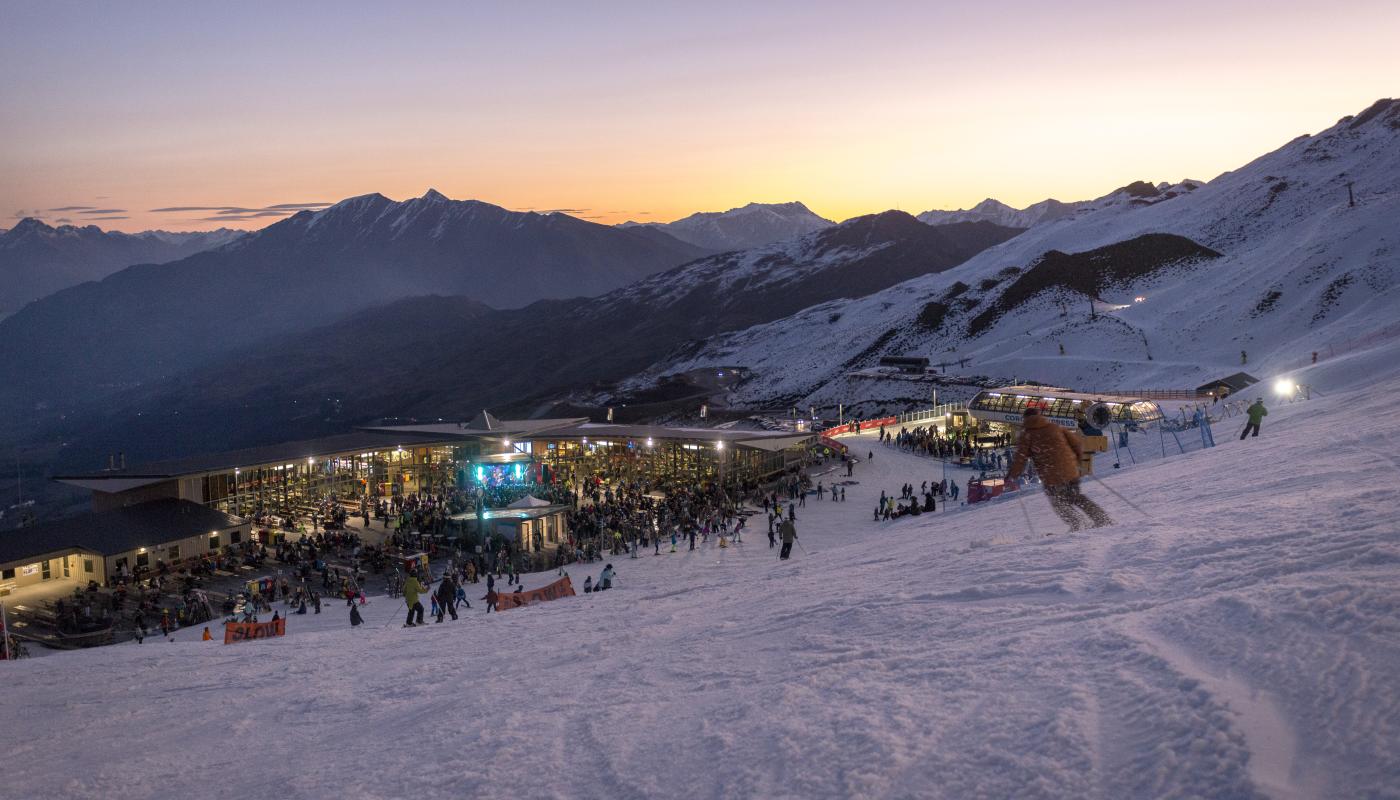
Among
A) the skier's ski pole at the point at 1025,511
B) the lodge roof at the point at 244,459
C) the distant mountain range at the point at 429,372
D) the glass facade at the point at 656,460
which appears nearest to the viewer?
the skier's ski pole at the point at 1025,511

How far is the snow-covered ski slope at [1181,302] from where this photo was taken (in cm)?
6394

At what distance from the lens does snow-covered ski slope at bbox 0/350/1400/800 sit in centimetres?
498

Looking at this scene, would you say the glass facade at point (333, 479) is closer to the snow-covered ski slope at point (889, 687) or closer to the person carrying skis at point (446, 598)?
the person carrying skis at point (446, 598)

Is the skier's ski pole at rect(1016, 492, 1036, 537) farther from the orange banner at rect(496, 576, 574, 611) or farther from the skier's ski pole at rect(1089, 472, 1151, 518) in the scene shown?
the orange banner at rect(496, 576, 574, 611)

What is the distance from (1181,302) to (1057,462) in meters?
80.5

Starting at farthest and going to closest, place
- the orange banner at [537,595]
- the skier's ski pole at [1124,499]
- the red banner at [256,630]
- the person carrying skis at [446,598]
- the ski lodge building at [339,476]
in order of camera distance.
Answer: the ski lodge building at [339,476]
the orange banner at [537,595]
the red banner at [256,630]
the person carrying skis at [446,598]
the skier's ski pole at [1124,499]

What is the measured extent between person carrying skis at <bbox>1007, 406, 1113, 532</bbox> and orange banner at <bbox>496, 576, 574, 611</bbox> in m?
10.5

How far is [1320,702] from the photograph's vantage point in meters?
4.88

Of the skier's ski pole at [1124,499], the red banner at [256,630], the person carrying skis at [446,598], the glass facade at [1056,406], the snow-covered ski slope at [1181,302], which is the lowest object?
the red banner at [256,630]

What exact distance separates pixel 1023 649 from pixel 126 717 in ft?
31.4

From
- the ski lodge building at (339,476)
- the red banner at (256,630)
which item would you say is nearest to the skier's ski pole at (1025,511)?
the red banner at (256,630)

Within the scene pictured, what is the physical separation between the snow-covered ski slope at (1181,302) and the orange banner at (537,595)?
44.9 metres

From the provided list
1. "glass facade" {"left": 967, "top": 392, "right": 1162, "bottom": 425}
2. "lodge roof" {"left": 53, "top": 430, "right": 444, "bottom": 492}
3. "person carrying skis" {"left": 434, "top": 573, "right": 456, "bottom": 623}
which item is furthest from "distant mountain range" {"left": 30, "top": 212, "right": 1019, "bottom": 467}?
"person carrying skis" {"left": 434, "top": 573, "right": 456, "bottom": 623}

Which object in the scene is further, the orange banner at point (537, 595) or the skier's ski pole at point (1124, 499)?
the orange banner at point (537, 595)
